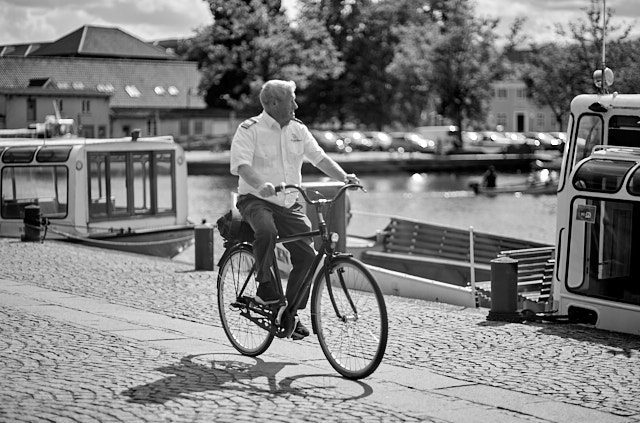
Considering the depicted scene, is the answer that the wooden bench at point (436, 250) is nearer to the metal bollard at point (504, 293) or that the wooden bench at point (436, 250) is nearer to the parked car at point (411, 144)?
the metal bollard at point (504, 293)

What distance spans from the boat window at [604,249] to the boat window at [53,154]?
49.8 ft

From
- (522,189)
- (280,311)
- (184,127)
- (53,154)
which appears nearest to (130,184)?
(53,154)

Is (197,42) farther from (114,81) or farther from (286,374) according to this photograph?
(286,374)

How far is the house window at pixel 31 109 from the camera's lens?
78438 millimetres

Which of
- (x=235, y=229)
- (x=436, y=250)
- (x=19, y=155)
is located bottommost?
(x=436, y=250)

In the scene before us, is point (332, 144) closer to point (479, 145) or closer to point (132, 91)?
point (479, 145)

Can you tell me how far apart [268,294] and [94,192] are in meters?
17.1

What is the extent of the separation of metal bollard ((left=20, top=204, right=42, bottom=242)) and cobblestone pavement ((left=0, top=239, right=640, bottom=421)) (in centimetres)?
904

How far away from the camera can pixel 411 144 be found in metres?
90.2

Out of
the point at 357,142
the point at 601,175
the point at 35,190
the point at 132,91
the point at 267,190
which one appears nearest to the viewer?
the point at 267,190

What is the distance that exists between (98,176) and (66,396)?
18213 mm

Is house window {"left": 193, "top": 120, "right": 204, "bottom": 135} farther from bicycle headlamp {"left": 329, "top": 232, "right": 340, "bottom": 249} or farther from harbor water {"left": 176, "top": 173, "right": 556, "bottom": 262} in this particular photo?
bicycle headlamp {"left": 329, "top": 232, "right": 340, "bottom": 249}

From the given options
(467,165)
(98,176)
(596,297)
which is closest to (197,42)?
(467,165)

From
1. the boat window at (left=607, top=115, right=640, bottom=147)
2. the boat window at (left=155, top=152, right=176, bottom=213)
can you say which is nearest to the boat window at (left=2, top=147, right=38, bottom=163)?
the boat window at (left=155, top=152, right=176, bottom=213)
